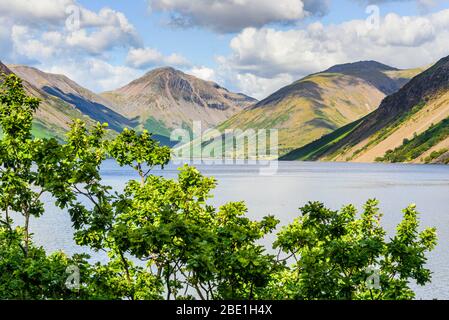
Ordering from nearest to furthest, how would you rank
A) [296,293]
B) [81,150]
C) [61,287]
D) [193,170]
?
1. [61,287]
2. [296,293]
3. [81,150]
4. [193,170]

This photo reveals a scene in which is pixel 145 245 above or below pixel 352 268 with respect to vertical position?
above

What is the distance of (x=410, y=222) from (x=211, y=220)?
436 inches

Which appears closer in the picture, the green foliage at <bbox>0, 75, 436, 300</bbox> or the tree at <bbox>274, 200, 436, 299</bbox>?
the green foliage at <bbox>0, 75, 436, 300</bbox>

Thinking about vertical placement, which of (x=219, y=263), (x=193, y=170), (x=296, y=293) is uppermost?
(x=193, y=170)

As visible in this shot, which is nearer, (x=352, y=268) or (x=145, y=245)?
(x=145, y=245)

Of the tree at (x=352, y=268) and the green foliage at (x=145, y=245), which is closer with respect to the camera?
the green foliage at (x=145, y=245)

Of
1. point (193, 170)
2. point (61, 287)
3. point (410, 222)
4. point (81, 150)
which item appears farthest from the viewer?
point (193, 170)

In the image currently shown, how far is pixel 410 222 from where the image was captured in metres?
27.1
